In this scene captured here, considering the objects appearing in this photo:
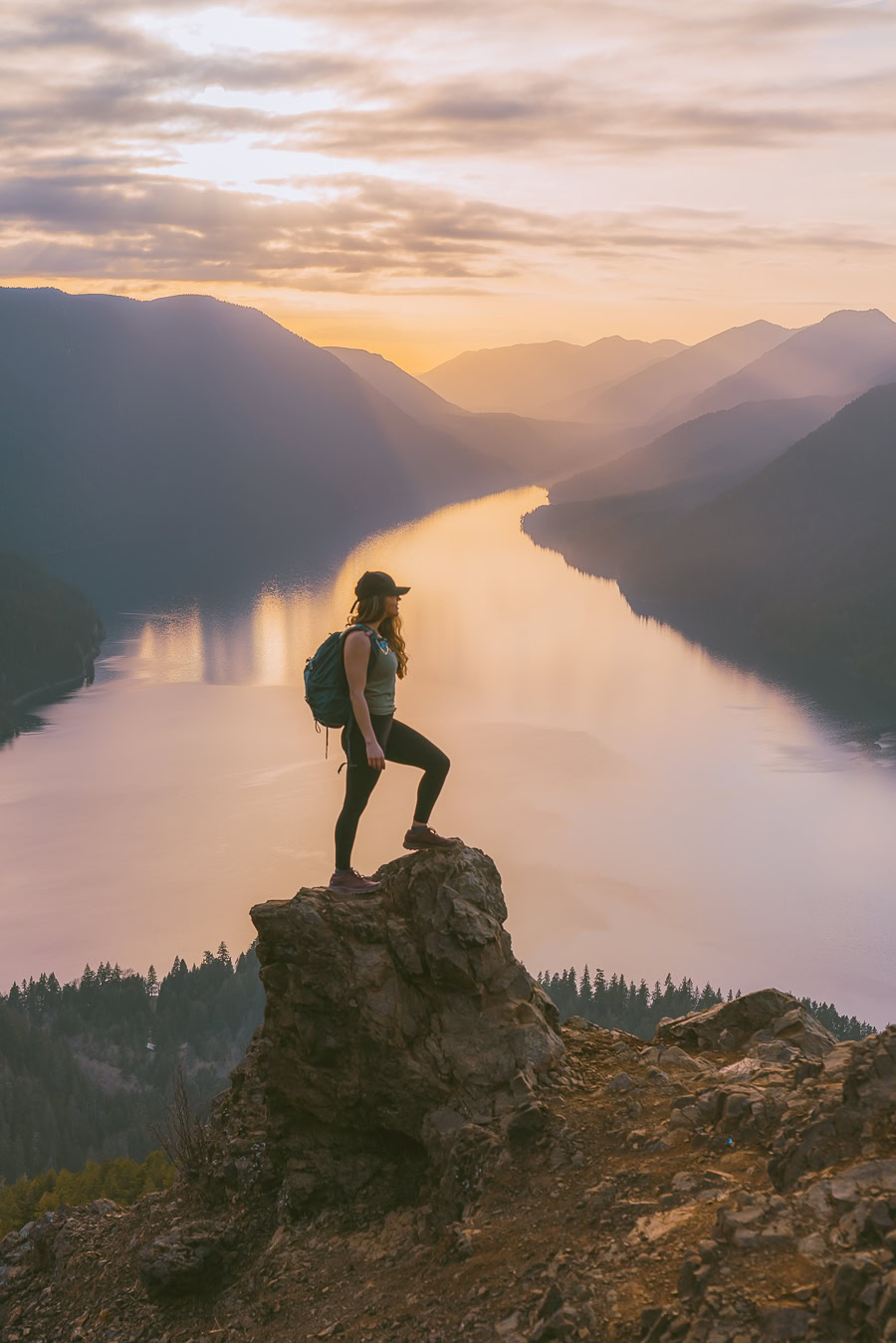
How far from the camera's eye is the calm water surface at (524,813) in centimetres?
7794

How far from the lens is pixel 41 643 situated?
538 ft

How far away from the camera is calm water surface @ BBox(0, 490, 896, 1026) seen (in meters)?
77.9

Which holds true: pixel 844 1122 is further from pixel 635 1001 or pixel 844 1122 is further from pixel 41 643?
pixel 41 643

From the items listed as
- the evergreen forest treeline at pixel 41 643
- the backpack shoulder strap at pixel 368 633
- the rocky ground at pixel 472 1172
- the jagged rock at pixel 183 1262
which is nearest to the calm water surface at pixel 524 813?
the evergreen forest treeline at pixel 41 643

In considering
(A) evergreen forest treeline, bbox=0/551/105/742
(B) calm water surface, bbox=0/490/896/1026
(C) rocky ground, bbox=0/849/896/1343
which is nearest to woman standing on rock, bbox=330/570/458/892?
(C) rocky ground, bbox=0/849/896/1343

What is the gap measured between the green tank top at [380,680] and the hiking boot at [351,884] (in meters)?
1.63

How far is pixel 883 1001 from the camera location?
2707 inches

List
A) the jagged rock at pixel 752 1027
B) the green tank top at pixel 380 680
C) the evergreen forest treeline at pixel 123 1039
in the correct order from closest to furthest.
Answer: the green tank top at pixel 380 680 → the jagged rock at pixel 752 1027 → the evergreen forest treeline at pixel 123 1039

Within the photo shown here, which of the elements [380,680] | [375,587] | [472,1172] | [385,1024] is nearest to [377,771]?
[380,680]

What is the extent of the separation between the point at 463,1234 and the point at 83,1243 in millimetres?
5543

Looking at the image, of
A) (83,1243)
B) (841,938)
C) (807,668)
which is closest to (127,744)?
(841,938)

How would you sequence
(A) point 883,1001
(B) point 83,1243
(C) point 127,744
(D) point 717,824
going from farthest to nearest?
(C) point 127,744, (D) point 717,824, (A) point 883,1001, (B) point 83,1243

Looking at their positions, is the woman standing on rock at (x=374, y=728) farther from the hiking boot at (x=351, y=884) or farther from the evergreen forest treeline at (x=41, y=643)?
the evergreen forest treeline at (x=41, y=643)

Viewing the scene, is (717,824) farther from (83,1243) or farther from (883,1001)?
(83,1243)
